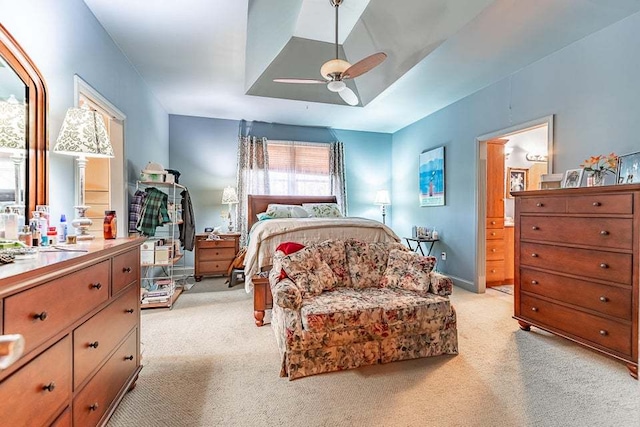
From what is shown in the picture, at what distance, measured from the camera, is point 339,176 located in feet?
19.9

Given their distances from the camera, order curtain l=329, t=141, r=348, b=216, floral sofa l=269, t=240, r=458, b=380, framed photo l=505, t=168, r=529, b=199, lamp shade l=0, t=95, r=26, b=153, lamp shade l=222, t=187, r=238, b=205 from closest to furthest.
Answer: lamp shade l=0, t=95, r=26, b=153 → floral sofa l=269, t=240, r=458, b=380 → framed photo l=505, t=168, r=529, b=199 → lamp shade l=222, t=187, r=238, b=205 → curtain l=329, t=141, r=348, b=216

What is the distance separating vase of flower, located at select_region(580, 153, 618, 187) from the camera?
98.3 inches

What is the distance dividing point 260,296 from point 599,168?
130 inches

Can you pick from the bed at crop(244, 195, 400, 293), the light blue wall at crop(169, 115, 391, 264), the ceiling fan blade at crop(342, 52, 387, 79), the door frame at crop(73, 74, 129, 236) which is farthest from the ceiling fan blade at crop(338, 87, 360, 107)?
the light blue wall at crop(169, 115, 391, 264)

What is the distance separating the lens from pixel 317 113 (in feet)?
16.9

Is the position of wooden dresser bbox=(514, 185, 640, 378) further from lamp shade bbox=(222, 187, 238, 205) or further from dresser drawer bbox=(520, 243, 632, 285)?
lamp shade bbox=(222, 187, 238, 205)

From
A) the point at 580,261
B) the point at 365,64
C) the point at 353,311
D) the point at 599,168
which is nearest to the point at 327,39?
the point at 365,64

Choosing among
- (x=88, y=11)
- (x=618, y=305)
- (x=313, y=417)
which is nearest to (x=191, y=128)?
(x=88, y=11)

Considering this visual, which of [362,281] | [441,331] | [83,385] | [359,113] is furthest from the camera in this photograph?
[359,113]

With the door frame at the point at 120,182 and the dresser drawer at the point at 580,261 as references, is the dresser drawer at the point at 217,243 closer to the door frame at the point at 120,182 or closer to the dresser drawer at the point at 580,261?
the door frame at the point at 120,182

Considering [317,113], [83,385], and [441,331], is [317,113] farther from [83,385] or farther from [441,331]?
[83,385]

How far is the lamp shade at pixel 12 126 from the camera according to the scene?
58.0 inches

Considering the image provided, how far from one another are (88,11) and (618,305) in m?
4.71

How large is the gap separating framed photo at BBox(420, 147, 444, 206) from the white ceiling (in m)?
0.79
